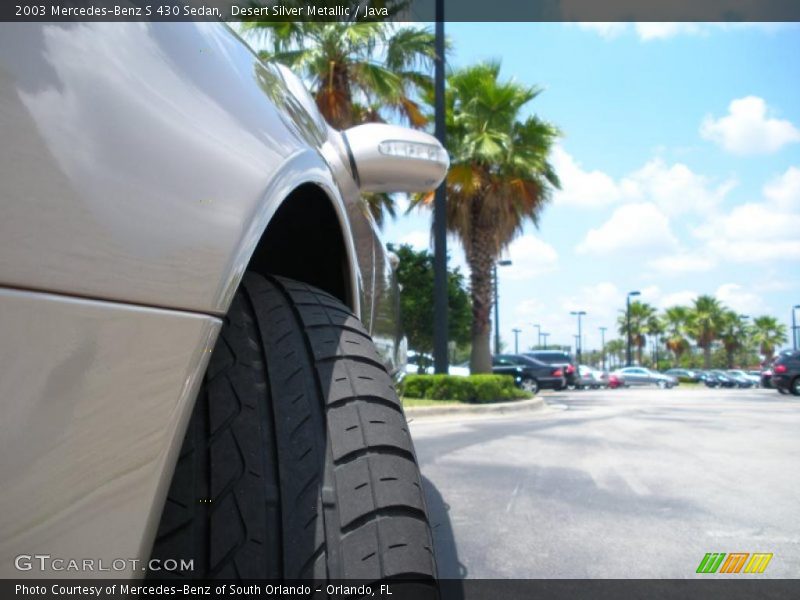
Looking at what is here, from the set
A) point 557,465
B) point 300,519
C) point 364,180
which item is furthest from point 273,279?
point 557,465

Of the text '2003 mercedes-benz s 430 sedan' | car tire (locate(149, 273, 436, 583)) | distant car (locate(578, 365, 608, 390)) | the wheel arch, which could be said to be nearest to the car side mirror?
the wheel arch

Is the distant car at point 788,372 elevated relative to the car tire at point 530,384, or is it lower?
elevated

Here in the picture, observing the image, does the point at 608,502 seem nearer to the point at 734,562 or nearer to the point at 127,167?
the point at 734,562

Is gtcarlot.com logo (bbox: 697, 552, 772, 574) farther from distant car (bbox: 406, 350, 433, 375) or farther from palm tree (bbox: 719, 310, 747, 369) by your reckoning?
palm tree (bbox: 719, 310, 747, 369)

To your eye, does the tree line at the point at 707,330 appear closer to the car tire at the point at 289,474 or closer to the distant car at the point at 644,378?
the distant car at the point at 644,378

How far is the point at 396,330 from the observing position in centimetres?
341

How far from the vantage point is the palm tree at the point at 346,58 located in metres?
12.2

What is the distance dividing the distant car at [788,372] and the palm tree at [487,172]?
912 centimetres

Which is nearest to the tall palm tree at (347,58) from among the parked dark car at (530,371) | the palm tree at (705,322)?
the parked dark car at (530,371)

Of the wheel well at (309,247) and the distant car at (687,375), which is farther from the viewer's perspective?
the distant car at (687,375)

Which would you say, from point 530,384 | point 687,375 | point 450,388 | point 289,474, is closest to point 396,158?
point 289,474

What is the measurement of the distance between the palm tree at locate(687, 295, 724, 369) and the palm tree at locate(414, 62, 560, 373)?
171 ft

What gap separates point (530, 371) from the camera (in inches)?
966

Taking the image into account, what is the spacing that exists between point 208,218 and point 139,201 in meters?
0.10
